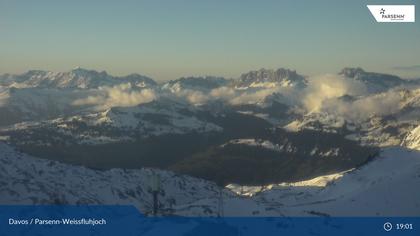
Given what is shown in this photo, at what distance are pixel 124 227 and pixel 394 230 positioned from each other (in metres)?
89.1

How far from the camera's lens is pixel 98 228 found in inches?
7731

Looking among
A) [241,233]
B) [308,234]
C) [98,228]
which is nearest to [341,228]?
[308,234]

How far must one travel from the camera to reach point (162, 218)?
189 m

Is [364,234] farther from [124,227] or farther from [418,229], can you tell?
[124,227]

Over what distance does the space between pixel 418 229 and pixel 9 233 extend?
140605mm

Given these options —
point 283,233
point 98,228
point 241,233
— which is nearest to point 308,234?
point 283,233

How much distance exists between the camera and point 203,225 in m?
181

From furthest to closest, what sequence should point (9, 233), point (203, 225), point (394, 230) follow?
1. point (9, 233)
2. point (203, 225)
3. point (394, 230)

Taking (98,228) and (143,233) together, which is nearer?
(143,233)

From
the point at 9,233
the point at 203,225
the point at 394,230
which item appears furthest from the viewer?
the point at 9,233

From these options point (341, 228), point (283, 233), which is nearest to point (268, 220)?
point (283, 233)

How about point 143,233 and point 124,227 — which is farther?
point 124,227

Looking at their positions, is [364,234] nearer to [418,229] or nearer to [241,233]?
[418,229]

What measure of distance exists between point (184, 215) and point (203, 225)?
52.0 feet
